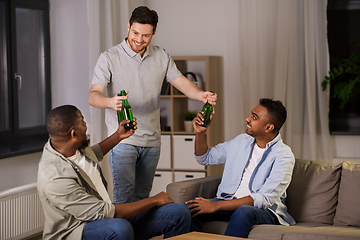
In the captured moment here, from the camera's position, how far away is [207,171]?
3.92 metres

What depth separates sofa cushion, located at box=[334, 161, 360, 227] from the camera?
2.23m

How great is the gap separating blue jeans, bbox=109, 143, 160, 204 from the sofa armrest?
16 cm

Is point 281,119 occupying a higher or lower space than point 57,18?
lower

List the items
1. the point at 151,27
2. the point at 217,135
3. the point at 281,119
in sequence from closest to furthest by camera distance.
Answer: the point at 151,27 < the point at 281,119 < the point at 217,135

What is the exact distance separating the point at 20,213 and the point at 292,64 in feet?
8.62

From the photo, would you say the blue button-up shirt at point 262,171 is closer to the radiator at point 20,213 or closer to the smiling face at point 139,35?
the smiling face at point 139,35

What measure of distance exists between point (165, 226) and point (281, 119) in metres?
0.89

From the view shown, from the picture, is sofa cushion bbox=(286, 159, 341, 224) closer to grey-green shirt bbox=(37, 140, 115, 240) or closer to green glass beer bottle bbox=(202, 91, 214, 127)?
green glass beer bottle bbox=(202, 91, 214, 127)

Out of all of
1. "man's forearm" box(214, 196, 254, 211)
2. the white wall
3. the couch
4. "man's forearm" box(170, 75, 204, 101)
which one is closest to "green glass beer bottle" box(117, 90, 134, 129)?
"man's forearm" box(170, 75, 204, 101)

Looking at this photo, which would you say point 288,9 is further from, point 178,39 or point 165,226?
point 165,226

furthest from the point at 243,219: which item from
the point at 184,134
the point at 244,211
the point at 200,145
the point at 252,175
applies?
the point at 184,134

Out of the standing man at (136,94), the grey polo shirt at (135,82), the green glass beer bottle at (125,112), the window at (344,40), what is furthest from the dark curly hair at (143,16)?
the window at (344,40)

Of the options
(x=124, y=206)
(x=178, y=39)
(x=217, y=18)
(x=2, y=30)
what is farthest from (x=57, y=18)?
(x=124, y=206)

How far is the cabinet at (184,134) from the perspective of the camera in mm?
3973
